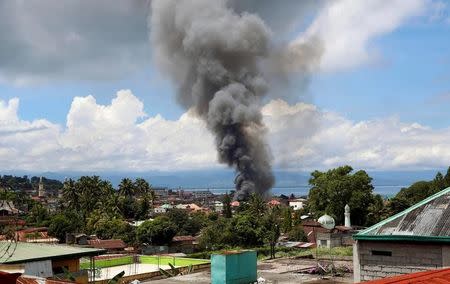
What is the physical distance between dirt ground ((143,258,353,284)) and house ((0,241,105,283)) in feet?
22.5

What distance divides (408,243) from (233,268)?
11.3m

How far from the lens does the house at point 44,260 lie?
52.5ft

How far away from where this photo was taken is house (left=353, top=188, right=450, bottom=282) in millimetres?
10984

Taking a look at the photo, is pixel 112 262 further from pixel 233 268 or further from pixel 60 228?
pixel 233 268

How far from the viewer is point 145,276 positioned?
1059 inches

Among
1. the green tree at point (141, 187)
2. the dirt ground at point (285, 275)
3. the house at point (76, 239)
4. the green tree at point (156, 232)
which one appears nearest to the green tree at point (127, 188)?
the green tree at point (141, 187)

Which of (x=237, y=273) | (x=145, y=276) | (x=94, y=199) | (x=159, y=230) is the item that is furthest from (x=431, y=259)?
(x=94, y=199)

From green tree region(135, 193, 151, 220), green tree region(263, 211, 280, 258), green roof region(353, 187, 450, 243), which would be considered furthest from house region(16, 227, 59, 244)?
green roof region(353, 187, 450, 243)

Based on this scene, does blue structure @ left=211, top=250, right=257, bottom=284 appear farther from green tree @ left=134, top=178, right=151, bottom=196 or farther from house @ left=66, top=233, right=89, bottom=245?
green tree @ left=134, top=178, right=151, bottom=196

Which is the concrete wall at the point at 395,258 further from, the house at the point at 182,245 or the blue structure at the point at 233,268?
the house at the point at 182,245

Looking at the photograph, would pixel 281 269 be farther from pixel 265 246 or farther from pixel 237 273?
pixel 265 246

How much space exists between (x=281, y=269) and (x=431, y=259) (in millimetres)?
17783

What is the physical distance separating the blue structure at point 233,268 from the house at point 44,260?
5.26 meters

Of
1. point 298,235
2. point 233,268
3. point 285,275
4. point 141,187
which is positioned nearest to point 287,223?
point 298,235
